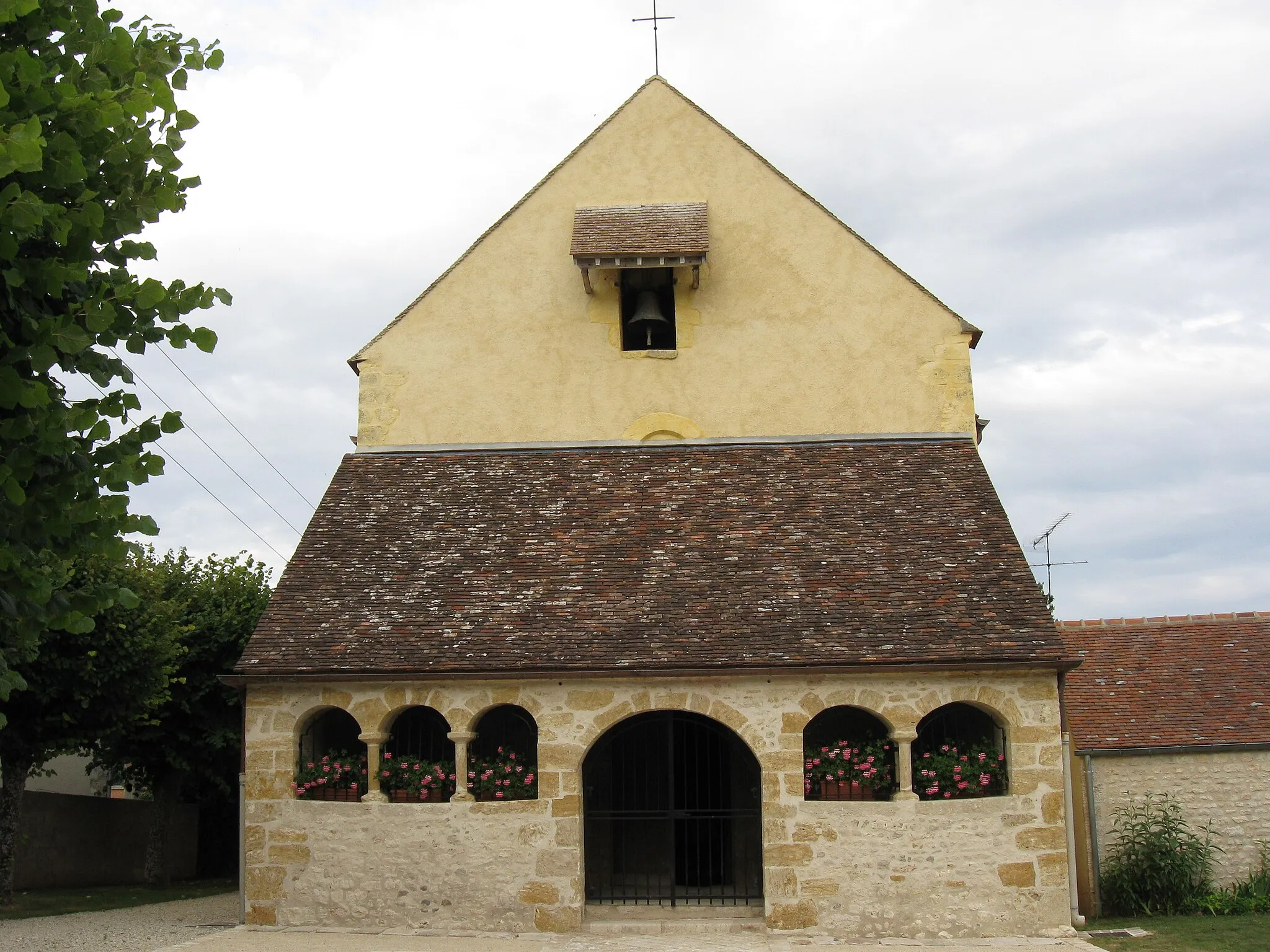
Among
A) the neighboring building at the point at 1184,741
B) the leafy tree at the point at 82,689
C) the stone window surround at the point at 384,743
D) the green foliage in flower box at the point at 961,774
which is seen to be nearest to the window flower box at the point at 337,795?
the stone window surround at the point at 384,743

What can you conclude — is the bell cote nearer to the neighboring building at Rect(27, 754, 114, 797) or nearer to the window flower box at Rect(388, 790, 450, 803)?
the window flower box at Rect(388, 790, 450, 803)

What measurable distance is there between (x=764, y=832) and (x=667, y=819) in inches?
70.5

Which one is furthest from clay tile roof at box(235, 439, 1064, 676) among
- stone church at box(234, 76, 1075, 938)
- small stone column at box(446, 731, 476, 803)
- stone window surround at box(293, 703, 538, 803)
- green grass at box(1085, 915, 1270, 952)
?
green grass at box(1085, 915, 1270, 952)

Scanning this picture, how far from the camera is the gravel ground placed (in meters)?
12.5

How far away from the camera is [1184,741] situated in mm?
15648

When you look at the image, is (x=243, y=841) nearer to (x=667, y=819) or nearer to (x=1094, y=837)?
(x=667, y=819)

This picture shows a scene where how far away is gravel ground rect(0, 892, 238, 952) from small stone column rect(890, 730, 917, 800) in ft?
23.6

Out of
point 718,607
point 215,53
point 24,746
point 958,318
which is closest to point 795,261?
point 958,318

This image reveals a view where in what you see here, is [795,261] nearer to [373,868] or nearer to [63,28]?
[373,868]

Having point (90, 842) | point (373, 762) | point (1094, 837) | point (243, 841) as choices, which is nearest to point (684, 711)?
point (373, 762)

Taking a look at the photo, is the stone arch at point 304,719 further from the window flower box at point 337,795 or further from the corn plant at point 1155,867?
the corn plant at point 1155,867

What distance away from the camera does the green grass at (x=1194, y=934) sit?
11773mm

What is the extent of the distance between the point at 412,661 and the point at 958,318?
862 cm

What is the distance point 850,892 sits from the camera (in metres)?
12.3
